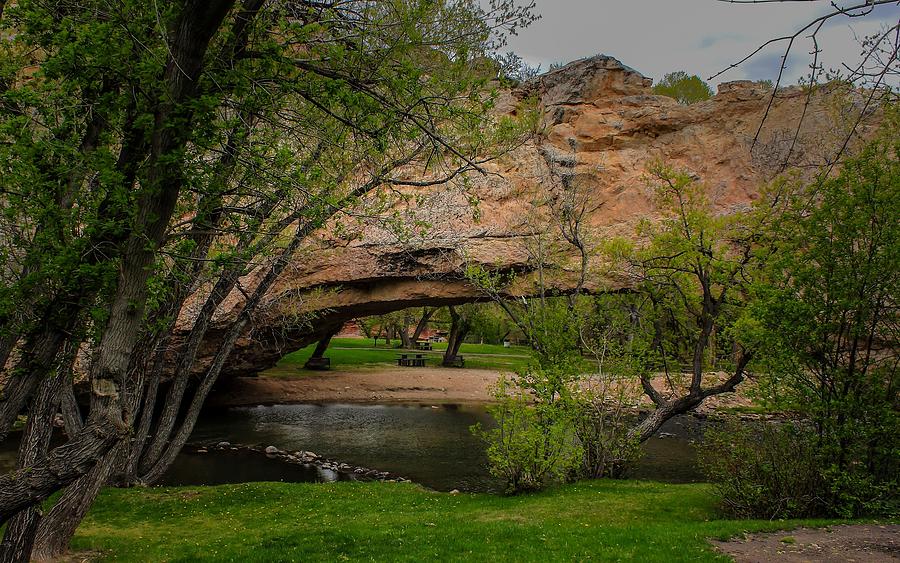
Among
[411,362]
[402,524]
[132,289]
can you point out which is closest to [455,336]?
[411,362]

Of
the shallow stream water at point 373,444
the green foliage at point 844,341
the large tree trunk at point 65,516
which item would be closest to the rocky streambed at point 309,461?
the shallow stream water at point 373,444

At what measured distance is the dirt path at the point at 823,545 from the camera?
21.3ft

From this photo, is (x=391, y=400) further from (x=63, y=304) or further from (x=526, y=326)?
(x=63, y=304)

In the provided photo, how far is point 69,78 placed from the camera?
5027 mm

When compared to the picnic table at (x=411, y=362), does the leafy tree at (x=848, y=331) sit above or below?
above

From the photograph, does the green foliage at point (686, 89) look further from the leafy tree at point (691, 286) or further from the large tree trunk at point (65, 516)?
the large tree trunk at point (65, 516)

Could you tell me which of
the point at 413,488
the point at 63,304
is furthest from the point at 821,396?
the point at 63,304

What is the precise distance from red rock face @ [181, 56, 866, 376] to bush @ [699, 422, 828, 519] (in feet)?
28.4

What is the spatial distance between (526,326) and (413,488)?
470 centimetres

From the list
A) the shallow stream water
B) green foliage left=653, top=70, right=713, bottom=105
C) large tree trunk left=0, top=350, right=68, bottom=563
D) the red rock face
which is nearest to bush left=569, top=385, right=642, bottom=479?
the shallow stream water

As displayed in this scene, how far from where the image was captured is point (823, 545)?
22.7 ft

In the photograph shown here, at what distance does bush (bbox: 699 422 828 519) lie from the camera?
8820mm

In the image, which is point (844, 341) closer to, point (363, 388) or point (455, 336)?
point (363, 388)

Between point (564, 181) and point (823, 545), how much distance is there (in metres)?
14.8
